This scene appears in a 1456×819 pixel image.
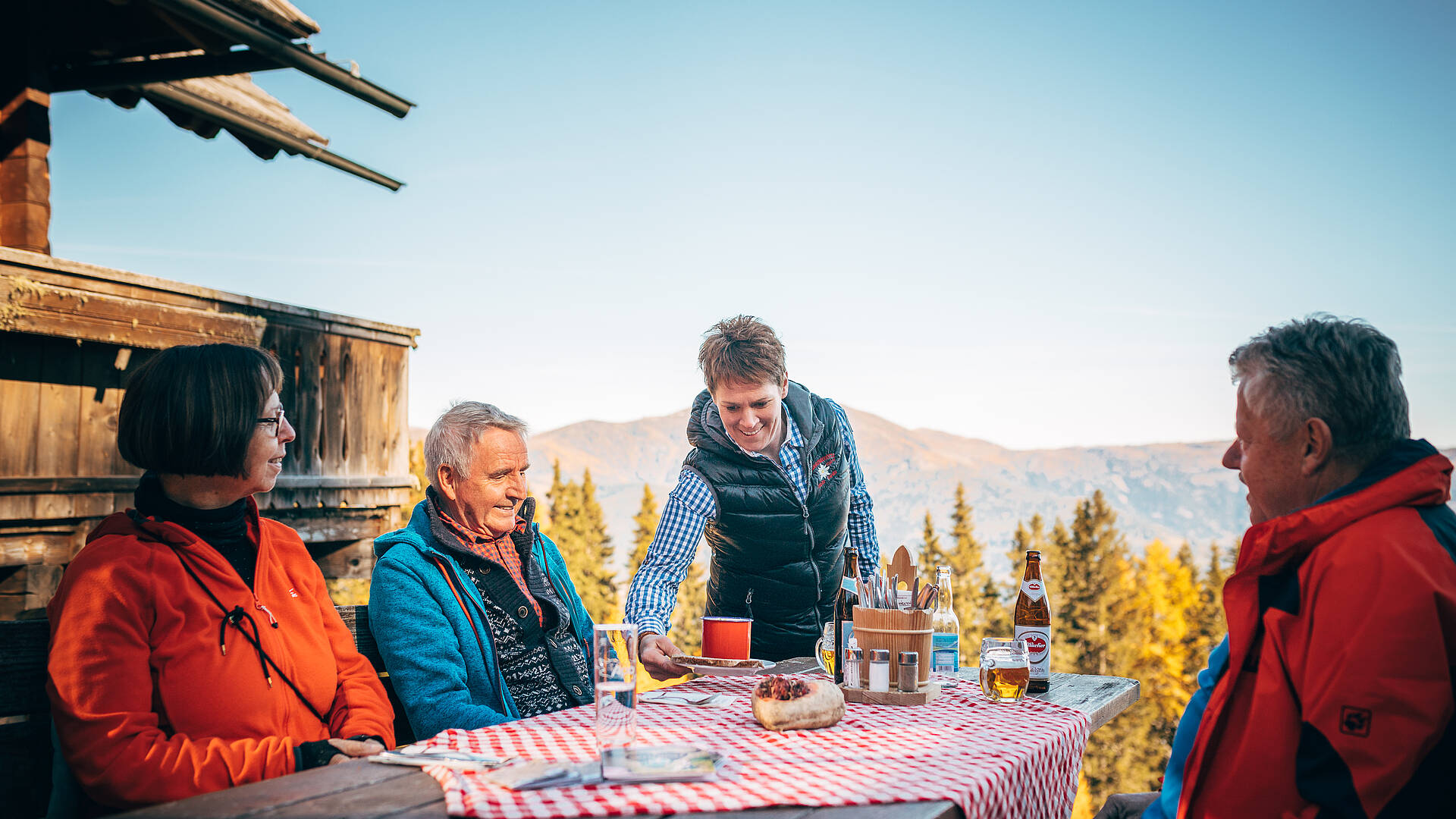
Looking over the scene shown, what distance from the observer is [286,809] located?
1.66m

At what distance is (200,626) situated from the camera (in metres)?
2.21

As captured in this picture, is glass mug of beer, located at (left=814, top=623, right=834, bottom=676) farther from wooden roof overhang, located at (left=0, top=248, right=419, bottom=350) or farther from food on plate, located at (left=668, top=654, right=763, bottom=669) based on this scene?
wooden roof overhang, located at (left=0, top=248, right=419, bottom=350)

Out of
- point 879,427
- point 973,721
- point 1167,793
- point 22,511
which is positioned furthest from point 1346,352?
point 879,427

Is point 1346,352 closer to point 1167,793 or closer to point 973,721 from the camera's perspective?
point 1167,793

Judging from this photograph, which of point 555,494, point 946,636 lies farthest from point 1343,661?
point 555,494

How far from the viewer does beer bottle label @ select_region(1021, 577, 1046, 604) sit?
9.18 feet

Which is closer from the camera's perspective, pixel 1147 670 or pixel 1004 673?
pixel 1004 673

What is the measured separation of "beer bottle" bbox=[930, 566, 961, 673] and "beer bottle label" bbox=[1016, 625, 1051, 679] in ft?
0.70

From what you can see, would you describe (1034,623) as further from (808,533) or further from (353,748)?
(353,748)

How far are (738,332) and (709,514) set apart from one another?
2.41 feet

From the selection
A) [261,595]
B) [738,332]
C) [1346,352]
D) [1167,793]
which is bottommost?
[1167,793]

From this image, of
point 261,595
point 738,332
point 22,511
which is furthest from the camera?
point 22,511

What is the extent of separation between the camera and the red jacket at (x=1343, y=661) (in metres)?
1.62

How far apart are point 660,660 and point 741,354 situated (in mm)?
1243
